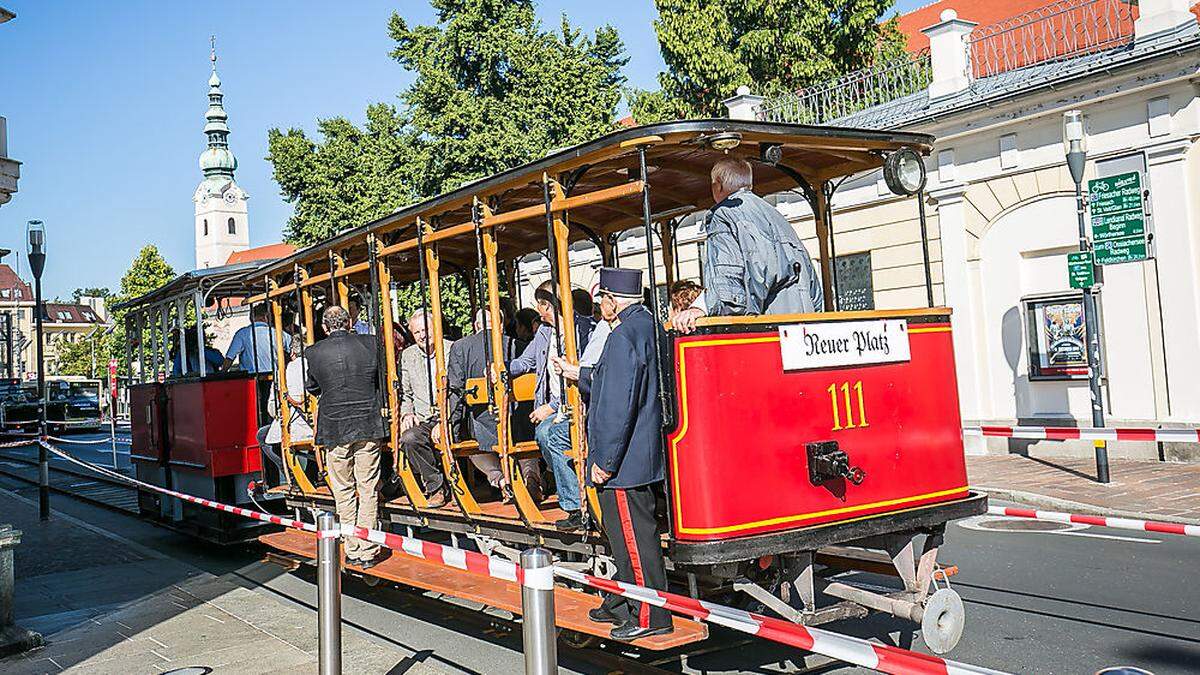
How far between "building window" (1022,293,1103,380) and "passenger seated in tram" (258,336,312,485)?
1208cm

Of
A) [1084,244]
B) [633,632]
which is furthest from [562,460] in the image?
[1084,244]

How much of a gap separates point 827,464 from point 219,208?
375 feet

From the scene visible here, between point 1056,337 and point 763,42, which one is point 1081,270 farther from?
point 763,42

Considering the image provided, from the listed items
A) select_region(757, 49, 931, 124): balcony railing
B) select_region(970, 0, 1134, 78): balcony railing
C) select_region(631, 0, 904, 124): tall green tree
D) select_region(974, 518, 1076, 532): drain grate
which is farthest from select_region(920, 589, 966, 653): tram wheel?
select_region(631, 0, 904, 124): tall green tree

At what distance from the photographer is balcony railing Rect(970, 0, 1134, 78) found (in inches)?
681

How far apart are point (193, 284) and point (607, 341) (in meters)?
7.60

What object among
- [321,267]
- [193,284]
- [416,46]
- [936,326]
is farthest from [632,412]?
[416,46]

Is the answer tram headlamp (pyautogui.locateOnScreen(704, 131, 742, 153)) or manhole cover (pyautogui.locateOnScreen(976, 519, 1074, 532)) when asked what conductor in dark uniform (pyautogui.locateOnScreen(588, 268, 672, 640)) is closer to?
tram headlamp (pyautogui.locateOnScreen(704, 131, 742, 153))

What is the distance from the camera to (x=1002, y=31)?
18641mm

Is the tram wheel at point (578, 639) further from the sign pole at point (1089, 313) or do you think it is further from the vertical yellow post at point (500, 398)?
the sign pole at point (1089, 313)

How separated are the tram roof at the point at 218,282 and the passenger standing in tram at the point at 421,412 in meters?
3.11

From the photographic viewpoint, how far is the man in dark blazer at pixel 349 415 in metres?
8.97

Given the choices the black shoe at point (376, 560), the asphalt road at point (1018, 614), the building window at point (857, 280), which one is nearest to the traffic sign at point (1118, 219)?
the asphalt road at point (1018, 614)

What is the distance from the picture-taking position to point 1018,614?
24.0ft
